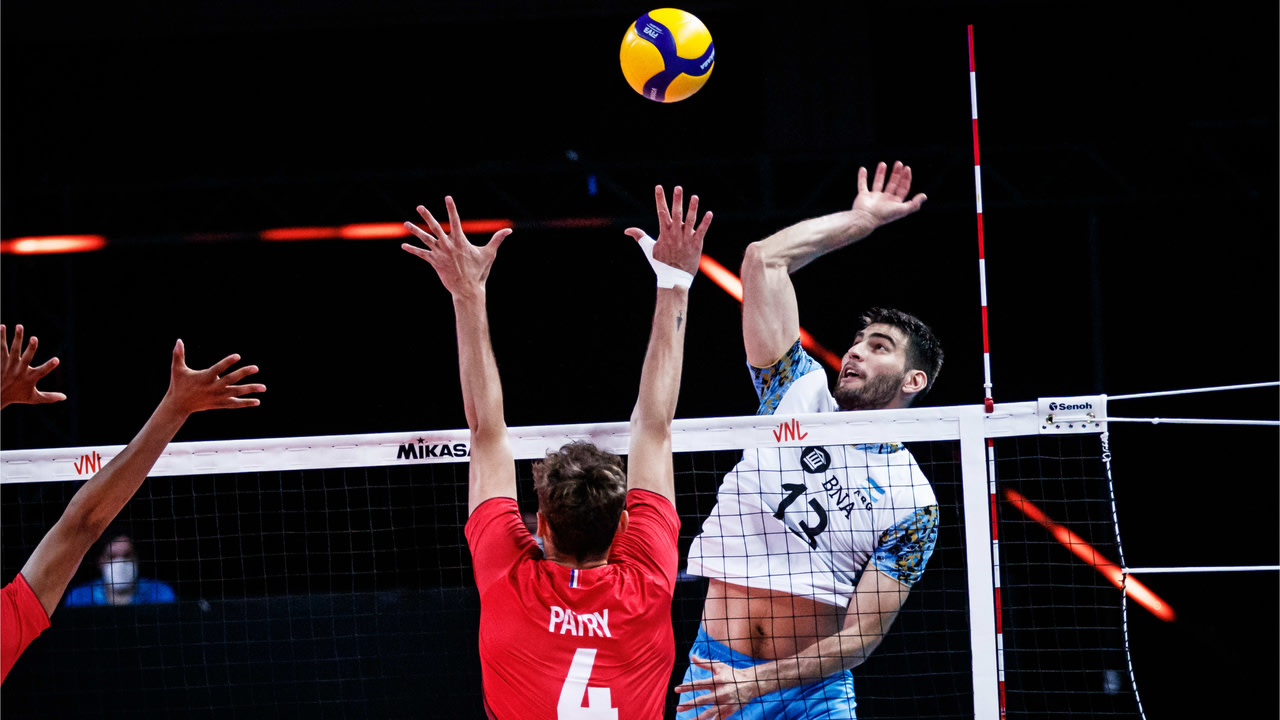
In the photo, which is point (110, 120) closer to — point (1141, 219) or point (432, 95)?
point (432, 95)

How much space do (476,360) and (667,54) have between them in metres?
2.49

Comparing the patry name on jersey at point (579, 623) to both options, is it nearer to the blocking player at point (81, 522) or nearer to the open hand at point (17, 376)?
the blocking player at point (81, 522)

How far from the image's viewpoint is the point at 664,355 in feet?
10.00

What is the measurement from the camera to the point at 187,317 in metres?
9.99

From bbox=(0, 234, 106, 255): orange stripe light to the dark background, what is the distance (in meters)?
0.13

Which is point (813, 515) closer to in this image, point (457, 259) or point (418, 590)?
point (457, 259)

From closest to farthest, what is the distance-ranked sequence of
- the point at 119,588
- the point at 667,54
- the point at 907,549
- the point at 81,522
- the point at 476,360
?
the point at 81,522 < the point at 476,360 < the point at 907,549 < the point at 667,54 < the point at 119,588

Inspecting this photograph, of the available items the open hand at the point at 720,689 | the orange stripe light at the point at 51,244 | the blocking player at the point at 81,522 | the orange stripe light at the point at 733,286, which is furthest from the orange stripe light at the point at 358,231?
the blocking player at the point at 81,522

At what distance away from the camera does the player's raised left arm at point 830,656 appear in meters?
4.11

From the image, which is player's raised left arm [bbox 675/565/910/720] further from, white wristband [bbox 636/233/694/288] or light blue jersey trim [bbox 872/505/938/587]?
white wristband [bbox 636/233/694/288]

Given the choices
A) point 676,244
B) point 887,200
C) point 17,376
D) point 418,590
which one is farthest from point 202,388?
point 418,590

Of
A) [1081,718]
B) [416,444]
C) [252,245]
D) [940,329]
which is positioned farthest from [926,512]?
[252,245]

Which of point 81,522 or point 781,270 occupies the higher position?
point 781,270

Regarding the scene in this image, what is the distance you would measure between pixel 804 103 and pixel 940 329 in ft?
7.34
